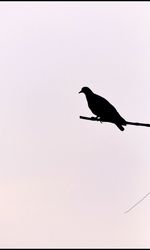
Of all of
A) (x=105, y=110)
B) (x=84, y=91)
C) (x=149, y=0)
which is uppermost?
(x=149, y=0)

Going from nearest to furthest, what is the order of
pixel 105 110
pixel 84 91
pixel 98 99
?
pixel 105 110, pixel 98 99, pixel 84 91

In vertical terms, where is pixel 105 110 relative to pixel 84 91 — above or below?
below

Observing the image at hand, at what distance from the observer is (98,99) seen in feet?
41.4

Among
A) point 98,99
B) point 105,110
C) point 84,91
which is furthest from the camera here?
point 84,91

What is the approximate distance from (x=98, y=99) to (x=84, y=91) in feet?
3.78

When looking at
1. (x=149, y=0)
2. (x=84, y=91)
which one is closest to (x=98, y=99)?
(x=84, y=91)

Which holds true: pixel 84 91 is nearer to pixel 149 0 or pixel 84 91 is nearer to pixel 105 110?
pixel 105 110

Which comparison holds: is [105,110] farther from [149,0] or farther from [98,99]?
[149,0]

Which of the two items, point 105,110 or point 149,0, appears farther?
point 149,0

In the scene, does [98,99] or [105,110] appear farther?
[98,99]

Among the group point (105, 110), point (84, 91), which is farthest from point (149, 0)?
point (105, 110)

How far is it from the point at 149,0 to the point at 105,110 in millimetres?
4953

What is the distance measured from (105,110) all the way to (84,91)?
7.82 ft

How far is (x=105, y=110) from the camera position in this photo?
1141cm
